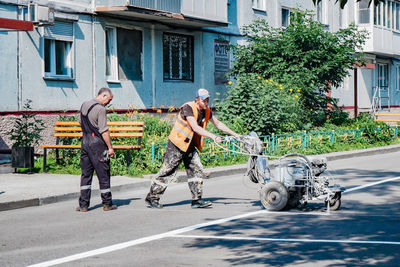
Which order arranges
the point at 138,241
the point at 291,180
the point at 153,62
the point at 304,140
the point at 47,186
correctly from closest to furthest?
the point at 138,241 < the point at 291,180 < the point at 47,186 < the point at 304,140 < the point at 153,62

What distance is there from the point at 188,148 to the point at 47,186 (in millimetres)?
3508

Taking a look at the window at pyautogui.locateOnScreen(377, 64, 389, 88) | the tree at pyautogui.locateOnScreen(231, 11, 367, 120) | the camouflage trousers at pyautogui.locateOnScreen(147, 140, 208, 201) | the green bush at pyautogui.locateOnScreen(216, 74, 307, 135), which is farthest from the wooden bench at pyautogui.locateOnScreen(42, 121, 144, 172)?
the window at pyautogui.locateOnScreen(377, 64, 389, 88)

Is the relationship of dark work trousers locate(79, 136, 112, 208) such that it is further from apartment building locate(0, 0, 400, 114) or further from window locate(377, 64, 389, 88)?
window locate(377, 64, 389, 88)

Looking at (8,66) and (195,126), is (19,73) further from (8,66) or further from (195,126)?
(195,126)

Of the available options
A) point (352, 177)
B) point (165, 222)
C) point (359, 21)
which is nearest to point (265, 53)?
point (352, 177)

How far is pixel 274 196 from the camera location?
9.82m

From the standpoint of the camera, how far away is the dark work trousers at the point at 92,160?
401 inches

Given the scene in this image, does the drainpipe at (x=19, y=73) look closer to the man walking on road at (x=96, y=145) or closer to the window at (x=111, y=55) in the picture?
the window at (x=111, y=55)

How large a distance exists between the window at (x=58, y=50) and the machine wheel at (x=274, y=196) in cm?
1053

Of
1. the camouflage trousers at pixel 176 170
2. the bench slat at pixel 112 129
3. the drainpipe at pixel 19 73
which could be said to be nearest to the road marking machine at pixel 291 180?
the camouflage trousers at pixel 176 170

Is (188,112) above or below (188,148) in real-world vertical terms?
above

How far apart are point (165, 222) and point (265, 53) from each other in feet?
54.7

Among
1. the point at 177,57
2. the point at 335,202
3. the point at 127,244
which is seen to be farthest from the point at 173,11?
the point at 127,244

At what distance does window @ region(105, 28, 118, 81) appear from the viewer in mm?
21203
